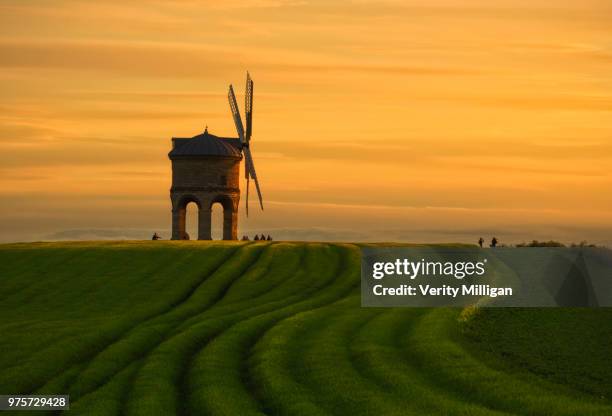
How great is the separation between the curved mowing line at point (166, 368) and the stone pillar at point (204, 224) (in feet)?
178

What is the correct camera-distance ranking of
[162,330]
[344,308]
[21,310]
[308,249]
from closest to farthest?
[162,330], [344,308], [21,310], [308,249]

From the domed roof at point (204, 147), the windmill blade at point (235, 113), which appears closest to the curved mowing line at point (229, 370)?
the domed roof at point (204, 147)

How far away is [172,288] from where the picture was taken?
90562 mm

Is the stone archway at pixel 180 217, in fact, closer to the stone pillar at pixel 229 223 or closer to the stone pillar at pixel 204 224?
the stone pillar at pixel 204 224

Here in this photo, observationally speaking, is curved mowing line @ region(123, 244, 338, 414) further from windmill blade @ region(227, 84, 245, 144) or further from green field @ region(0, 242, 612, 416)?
windmill blade @ region(227, 84, 245, 144)

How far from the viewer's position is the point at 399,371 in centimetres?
4772

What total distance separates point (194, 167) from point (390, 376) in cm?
8482

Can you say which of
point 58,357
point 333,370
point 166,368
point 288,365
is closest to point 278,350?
point 288,365

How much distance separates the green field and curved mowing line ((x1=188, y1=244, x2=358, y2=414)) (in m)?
0.12

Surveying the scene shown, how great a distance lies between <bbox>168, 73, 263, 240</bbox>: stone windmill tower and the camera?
5064 inches

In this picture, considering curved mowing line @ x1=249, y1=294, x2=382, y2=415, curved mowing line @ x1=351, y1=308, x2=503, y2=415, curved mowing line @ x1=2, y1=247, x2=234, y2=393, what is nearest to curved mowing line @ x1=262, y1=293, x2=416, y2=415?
curved mowing line @ x1=249, y1=294, x2=382, y2=415

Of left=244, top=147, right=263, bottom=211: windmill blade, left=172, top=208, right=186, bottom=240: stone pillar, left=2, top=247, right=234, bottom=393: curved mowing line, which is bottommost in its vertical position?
left=2, top=247, right=234, bottom=393: curved mowing line

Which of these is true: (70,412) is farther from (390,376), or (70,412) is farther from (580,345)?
(580,345)

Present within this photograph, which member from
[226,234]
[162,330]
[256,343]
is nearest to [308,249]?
[226,234]
